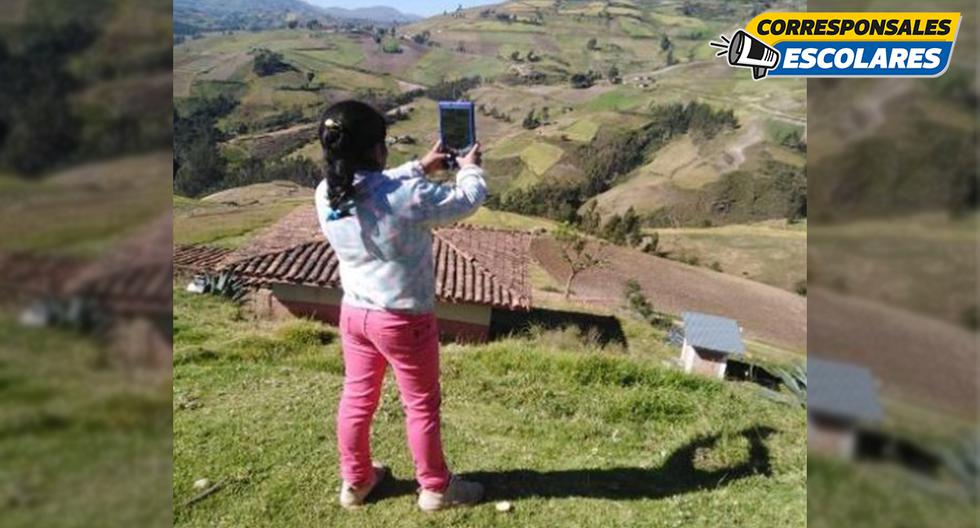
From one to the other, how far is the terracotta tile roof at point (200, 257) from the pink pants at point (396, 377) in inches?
516

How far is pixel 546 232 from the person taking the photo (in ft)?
121

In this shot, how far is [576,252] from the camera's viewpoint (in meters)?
33.3

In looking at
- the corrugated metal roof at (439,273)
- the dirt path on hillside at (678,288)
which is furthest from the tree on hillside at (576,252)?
the corrugated metal roof at (439,273)

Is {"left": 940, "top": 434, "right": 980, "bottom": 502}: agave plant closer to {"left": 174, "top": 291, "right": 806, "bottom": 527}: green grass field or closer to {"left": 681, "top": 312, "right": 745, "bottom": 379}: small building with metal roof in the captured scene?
{"left": 174, "top": 291, "right": 806, "bottom": 527}: green grass field

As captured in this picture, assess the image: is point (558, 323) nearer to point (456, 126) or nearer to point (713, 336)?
point (713, 336)

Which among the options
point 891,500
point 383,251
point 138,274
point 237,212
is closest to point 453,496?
point 383,251

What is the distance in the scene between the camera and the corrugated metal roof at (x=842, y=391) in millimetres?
1109

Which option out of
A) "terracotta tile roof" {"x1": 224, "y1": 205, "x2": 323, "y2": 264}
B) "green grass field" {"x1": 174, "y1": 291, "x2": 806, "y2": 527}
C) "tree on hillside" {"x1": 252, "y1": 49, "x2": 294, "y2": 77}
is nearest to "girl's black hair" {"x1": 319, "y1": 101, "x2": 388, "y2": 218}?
"green grass field" {"x1": 174, "y1": 291, "x2": 806, "y2": 527}

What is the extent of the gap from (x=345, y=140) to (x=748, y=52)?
1.45 meters

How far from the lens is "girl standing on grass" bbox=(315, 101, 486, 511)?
216 centimetres

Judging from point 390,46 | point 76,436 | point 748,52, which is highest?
point 390,46

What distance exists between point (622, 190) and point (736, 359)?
4350 centimetres

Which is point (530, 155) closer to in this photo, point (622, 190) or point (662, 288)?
point (622, 190)

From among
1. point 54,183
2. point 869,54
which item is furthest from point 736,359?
point 54,183
